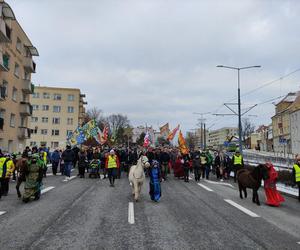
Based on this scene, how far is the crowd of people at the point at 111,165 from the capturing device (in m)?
11.2

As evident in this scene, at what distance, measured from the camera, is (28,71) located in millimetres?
40094

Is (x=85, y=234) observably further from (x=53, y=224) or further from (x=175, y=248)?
(x=175, y=248)

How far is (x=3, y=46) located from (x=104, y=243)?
29.9 m

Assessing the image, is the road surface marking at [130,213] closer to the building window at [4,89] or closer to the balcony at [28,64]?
the building window at [4,89]

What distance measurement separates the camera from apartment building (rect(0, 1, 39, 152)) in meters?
30.8

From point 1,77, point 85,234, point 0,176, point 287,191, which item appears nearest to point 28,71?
point 1,77

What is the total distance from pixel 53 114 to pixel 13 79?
38.5 meters

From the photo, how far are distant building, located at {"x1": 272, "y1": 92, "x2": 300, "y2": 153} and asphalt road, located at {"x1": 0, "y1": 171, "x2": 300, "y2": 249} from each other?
57.8 meters

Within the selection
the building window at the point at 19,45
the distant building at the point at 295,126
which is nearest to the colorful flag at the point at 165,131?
the building window at the point at 19,45

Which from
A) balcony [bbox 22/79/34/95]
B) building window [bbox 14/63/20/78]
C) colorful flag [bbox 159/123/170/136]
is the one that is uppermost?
building window [bbox 14/63/20/78]

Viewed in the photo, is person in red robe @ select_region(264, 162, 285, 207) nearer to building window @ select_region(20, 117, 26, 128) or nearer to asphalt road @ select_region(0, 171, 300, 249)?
asphalt road @ select_region(0, 171, 300, 249)

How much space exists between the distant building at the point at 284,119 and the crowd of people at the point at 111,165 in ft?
155

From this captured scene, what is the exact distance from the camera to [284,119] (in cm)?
7100

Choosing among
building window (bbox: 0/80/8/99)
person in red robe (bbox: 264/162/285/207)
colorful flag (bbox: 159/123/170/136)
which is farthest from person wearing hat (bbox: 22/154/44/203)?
colorful flag (bbox: 159/123/170/136)
